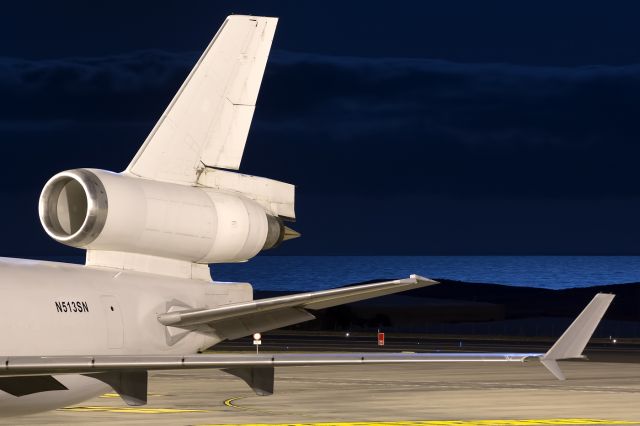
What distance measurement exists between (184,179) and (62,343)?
14.7 ft

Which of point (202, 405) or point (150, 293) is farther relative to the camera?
point (202, 405)

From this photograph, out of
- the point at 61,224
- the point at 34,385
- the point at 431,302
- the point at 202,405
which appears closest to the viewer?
the point at 34,385

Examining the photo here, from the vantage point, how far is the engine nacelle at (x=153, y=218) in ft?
80.3

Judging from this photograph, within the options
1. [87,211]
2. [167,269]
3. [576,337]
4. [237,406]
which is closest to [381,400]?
[237,406]

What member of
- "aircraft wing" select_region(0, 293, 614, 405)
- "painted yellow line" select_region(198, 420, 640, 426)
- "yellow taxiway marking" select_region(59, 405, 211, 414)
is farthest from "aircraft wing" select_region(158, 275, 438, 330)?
"yellow taxiway marking" select_region(59, 405, 211, 414)

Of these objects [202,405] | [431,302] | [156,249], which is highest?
[431,302]

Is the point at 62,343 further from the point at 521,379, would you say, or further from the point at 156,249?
the point at 521,379

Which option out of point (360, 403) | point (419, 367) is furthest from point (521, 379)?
point (360, 403)

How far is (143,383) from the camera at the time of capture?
22.4 m

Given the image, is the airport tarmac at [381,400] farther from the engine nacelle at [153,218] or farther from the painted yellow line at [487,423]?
the engine nacelle at [153,218]

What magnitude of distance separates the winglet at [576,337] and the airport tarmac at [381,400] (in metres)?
12.6

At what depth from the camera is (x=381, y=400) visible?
41.2 metres

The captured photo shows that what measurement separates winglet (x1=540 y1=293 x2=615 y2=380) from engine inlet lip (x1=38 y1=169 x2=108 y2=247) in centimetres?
853

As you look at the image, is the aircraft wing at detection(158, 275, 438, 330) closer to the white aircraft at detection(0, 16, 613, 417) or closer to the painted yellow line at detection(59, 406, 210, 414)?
the white aircraft at detection(0, 16, 613, 417)
